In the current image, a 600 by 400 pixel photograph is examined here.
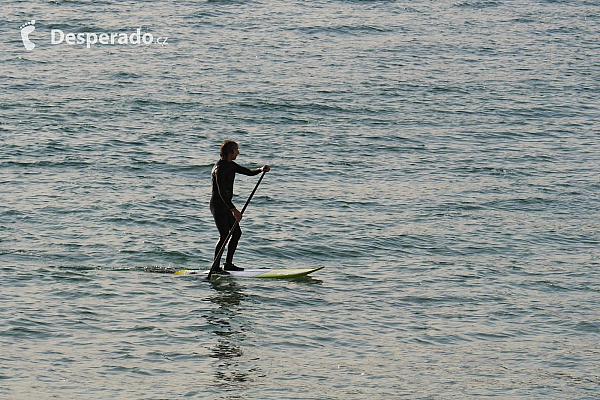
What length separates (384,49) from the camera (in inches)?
1731

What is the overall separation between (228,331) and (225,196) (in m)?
3.05

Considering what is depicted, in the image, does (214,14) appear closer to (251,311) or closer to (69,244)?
(69,244)

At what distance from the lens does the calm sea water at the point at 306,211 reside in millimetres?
14203

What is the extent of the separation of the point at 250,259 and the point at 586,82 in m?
24.7

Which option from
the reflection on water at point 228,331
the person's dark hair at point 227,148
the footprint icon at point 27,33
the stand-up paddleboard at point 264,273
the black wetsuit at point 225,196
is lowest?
the reflection on water at point 228,331

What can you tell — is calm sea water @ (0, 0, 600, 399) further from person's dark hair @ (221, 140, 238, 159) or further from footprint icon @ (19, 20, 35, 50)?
person's dark hair @ (221, 140, 238, 159)

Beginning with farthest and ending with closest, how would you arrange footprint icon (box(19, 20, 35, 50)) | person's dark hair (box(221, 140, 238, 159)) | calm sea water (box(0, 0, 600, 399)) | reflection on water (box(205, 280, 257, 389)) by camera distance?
footprint icon (box(19, 20, 35, 50)) < person's dark hair (box(221, 140, 238, 159)) < calm sea water (box(0, 0, 600, 399)) < reflection on water (box(205, 280, 257, 389))

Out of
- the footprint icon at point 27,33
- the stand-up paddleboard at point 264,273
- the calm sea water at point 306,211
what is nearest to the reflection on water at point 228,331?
the calm sea water at point 306,211

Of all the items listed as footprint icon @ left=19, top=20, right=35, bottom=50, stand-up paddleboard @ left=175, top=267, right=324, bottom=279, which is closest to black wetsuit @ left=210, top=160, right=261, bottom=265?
stand-up paddleboard @ left=175, top=267, right=324, bottom=279

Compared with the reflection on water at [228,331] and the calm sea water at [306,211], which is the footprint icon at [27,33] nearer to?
the calm sea water at [306,211]

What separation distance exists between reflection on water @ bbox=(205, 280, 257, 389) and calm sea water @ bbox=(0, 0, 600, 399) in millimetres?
46

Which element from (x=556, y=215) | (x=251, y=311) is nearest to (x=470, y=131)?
(x=556, y=215)

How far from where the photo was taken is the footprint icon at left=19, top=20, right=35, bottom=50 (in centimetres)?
4334

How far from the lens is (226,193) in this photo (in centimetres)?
1756
